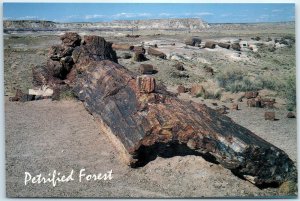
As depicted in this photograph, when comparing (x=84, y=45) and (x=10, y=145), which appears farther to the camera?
(x=84, y=45)

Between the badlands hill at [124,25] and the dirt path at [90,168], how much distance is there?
1.57m

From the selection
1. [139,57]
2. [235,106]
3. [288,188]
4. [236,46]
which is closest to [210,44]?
[236,46]

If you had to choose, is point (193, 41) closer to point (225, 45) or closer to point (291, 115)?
point (225, 45)

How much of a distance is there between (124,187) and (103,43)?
3584 mm

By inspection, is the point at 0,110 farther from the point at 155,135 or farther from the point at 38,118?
the point at 155,135

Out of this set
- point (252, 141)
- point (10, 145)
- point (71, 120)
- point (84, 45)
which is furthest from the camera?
point (84, 45)

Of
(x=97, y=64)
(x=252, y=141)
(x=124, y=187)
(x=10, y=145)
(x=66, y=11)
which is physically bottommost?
(x=124, y=187)

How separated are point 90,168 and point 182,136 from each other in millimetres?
1649

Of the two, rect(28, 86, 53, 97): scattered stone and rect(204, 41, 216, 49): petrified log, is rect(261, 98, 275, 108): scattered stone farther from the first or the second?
rect(28, 86, 53, 97): scattered stone

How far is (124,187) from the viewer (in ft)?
21.7

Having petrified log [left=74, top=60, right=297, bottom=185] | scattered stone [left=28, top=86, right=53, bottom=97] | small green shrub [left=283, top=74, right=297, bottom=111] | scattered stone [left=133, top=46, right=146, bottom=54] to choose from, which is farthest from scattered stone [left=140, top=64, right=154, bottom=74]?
small green shrub [left=283, top=74, right=297, bottom=111]

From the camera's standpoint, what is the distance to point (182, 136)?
6.07m

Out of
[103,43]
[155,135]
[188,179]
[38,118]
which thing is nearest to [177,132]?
[155,135]

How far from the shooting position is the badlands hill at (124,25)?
7992 millimetres
